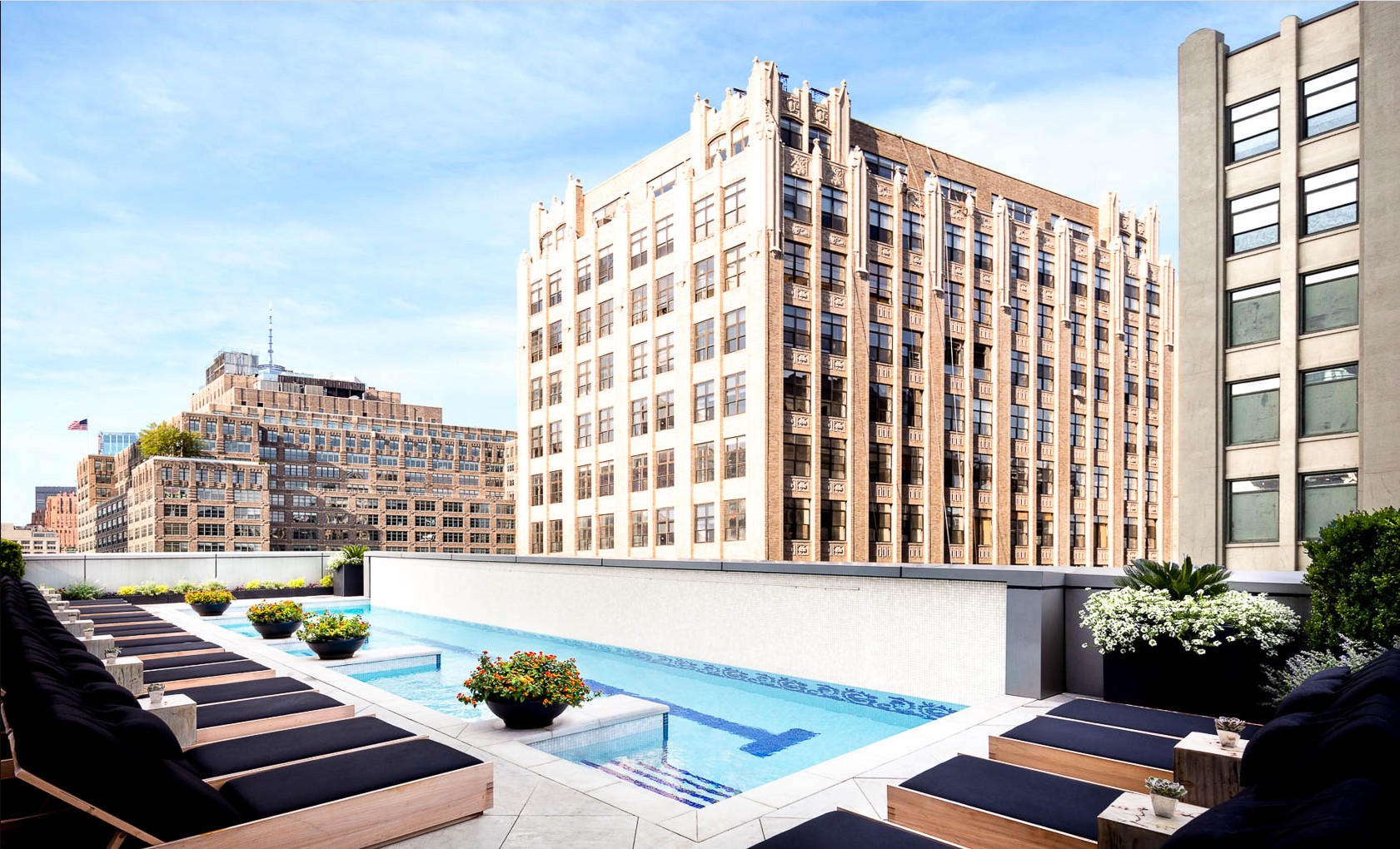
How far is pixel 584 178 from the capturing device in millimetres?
58500

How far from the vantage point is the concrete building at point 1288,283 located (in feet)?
82.2

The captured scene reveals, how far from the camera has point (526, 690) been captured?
10227 millimetres

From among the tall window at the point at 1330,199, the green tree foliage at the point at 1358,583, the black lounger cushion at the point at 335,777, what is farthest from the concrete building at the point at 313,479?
the green tree foliage at the point at 1358,583

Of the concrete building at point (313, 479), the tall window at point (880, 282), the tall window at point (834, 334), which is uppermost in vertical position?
the tall window at point (880, 282)

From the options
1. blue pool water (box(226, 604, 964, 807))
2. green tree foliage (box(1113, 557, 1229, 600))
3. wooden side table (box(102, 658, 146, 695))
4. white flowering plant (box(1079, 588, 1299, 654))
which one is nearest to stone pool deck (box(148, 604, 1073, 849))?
blue pool water (box(226, 604, 964, 807))

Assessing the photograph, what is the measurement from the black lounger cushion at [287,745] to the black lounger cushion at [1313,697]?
260 inches

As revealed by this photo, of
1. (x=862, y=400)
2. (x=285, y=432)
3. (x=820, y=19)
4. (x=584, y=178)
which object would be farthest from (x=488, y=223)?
(x=820, y=19)

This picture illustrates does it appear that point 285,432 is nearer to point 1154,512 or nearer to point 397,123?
point 1154,512

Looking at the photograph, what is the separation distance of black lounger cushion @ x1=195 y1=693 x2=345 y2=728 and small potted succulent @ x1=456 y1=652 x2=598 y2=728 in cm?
159

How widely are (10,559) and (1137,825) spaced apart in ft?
103

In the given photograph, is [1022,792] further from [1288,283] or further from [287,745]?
[1288,283]

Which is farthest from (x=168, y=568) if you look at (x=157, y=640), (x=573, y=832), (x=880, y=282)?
(x=880, y=282)

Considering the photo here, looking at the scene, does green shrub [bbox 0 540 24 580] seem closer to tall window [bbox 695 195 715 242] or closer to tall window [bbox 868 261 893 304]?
tall window [bbox 695 195 715 242]

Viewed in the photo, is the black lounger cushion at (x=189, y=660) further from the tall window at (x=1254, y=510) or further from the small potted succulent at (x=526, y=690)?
the tall window at (x=1254, y=510)
